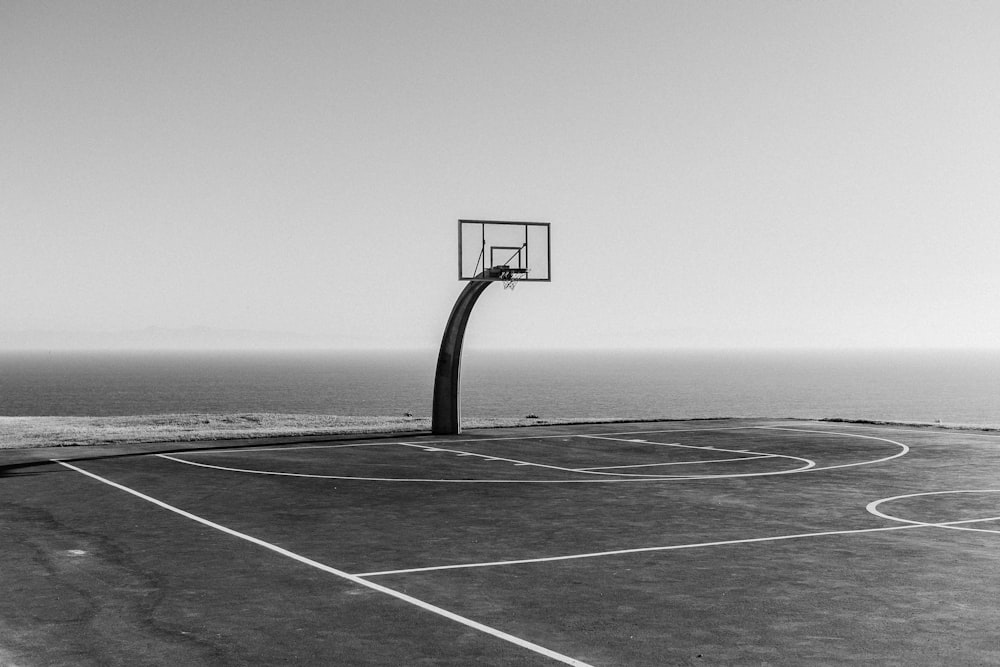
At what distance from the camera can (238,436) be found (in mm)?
33500

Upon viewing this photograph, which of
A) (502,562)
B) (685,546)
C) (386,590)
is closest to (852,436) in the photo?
(685,546)

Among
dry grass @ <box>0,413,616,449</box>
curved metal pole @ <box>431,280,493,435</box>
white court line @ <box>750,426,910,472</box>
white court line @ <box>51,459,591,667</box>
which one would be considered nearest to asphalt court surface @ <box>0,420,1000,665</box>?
white court line @ <box>51,459,591,667</box>

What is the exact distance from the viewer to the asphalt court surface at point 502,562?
376 inches

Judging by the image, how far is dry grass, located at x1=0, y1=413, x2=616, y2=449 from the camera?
32.3 metres

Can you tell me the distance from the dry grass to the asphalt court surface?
716 centimetres

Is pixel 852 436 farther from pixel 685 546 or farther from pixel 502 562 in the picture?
pixel 502 562

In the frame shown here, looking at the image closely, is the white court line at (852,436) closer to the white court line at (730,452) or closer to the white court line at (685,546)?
the white court line at (730,452)

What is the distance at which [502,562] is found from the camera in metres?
13.4

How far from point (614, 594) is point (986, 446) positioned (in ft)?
70.9

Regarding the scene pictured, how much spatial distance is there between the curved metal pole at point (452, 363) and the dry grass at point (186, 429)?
2.45m

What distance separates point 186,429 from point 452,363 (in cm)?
1283

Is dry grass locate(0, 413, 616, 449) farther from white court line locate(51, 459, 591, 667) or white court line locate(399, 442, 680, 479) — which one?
white court line locate(51, 459, 591, 667)

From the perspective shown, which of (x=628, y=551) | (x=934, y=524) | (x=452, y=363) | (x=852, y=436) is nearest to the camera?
(x=628, y=551)

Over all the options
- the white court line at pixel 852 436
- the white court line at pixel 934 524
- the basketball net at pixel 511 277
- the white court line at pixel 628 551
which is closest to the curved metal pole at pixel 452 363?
the basketball net at pixel 511 277
